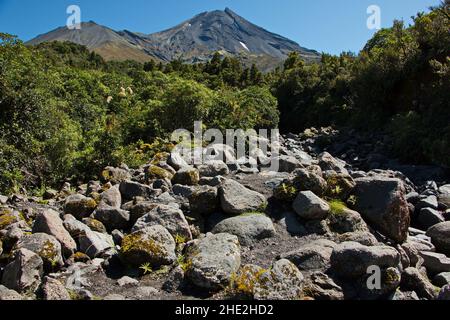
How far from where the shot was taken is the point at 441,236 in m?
6.66

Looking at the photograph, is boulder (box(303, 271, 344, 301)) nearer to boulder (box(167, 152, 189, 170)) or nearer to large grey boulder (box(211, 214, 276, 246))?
large grey boulder (box(211, 214, 276, 246))

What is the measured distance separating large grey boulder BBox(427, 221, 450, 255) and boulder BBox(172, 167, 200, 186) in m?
4.36

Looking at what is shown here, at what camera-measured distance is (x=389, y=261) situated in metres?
4.72

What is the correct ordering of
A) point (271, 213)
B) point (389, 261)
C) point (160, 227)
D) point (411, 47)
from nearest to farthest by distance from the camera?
point (389, 261)
point (160, 227)
point (271, 213)
point (411, 47)

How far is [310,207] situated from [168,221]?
220 centimetres

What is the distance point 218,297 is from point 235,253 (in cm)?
74

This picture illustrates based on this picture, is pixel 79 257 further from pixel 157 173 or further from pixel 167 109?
pixel 167 109

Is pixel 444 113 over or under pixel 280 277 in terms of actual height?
over

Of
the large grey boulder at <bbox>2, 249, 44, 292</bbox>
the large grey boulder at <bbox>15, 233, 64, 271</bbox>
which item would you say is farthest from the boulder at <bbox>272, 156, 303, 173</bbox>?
the large grey boulder at <bbox>2, 249, 44, 292</bbox>

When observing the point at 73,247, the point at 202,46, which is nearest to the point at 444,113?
the point at 73,247

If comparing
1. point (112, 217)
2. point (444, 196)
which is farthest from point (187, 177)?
point (444, 196)

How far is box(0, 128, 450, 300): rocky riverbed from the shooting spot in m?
4.59

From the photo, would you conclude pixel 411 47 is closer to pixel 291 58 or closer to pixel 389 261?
pixel 389 261

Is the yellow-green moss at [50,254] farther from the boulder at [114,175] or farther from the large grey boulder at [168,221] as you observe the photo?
the boulder at [114,175]
